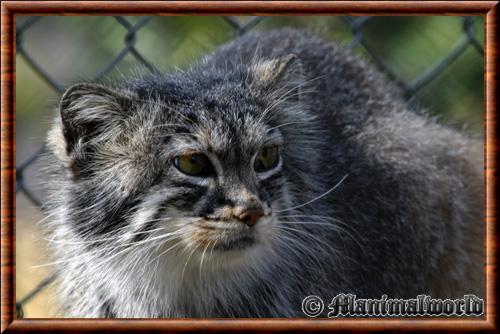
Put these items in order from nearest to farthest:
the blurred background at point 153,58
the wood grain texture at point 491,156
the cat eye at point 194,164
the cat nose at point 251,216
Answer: the cat nose at point 251,216, the cat eye at point 194,164, the wood grain texture at point 491,156, the blurred background at point 153,58

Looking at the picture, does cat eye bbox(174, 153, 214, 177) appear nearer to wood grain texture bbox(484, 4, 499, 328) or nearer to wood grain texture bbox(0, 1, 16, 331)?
wood grain texture bbox(0, 1, 16, 331)

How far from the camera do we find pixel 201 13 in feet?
11.5

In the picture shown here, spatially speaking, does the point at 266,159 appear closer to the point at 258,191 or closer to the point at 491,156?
the point at 258,191

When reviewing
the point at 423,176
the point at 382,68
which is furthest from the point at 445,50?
the point at 423,176

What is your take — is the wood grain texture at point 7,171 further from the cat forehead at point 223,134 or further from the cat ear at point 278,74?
the cat ear at point 278,74

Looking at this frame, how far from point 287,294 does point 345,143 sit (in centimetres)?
94

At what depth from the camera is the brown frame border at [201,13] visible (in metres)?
3.41

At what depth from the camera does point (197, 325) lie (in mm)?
3418

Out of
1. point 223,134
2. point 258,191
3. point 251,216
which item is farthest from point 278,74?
point 251,216

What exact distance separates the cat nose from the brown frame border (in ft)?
1.54

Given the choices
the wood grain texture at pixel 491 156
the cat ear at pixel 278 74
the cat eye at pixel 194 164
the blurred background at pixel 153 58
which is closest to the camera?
the cat eye at pixel 194 164

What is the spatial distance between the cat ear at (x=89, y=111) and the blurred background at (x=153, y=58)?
292mm

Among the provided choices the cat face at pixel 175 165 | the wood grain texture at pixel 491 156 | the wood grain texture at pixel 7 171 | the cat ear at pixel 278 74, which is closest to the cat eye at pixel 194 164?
the cat face at pixel 175 165

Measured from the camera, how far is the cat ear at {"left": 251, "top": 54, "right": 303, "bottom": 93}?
151 inches
